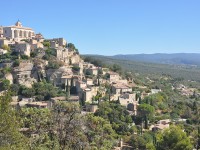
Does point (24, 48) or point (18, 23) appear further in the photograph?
point (18, 23)

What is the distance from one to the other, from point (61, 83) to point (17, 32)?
17.0m

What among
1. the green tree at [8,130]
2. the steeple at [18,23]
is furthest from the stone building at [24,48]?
the green tree at [8,130]

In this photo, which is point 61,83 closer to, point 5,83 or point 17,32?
point 5,83

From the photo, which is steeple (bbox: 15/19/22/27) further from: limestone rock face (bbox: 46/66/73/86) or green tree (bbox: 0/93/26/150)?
green tree (bbox: 0/93/26/150)

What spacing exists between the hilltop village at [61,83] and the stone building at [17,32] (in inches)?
9.7

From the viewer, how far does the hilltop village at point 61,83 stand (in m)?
44.1

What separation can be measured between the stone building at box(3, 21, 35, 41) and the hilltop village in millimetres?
247

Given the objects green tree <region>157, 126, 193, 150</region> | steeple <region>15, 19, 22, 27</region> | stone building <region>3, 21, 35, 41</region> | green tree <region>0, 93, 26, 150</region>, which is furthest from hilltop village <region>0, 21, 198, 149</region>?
green tree <region>0, 93, 26, 150</region>

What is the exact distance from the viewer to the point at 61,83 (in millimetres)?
49500

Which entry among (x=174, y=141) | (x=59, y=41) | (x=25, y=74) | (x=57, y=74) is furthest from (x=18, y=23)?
(x=174, y=141)

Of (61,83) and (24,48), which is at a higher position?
(24,48)

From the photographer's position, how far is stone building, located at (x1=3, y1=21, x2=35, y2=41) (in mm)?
60844

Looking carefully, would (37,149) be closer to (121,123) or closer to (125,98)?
(121,123)

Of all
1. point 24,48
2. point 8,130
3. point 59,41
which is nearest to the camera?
point 8,130
